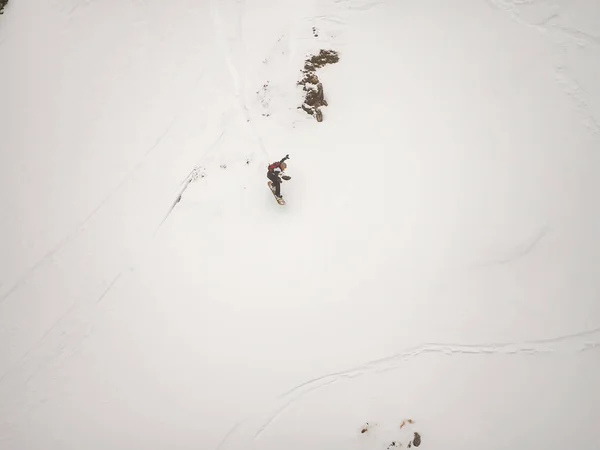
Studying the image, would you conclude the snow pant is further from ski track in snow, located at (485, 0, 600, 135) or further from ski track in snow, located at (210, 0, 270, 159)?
ski track in snow, located at (485, 0, 600, 135)

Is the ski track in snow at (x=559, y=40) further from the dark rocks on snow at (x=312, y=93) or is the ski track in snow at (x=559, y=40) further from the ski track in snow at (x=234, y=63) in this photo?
the ski track in snow at (x=234, y=63)

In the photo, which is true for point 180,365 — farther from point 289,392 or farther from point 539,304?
point 539,304

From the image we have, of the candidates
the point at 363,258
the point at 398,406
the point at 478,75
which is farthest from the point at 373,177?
the point at 398,406

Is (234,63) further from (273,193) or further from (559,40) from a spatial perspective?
(559,40)

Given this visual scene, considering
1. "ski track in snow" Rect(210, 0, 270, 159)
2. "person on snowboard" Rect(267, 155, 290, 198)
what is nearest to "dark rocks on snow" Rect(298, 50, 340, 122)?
"ski track in snow" Rect(210, 0, 270, 159)

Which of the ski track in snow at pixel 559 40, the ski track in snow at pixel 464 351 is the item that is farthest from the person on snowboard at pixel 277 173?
the ski track in snow at pixel 559 40

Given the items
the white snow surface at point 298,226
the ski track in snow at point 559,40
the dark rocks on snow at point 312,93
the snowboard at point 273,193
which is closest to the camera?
the white snow surface at point 298,226

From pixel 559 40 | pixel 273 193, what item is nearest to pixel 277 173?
pixel 273 193
